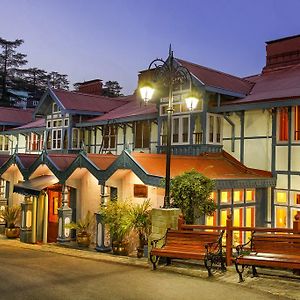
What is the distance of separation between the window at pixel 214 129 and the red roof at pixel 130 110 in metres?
4.34

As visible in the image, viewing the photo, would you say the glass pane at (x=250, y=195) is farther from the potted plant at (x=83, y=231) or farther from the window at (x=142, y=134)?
the window at (x=142, y=134)

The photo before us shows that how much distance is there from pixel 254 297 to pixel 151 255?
349 cm

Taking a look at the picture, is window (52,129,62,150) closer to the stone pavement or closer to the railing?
the stone pavement

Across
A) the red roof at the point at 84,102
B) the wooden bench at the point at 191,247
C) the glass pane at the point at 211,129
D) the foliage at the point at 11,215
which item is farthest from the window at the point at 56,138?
the wooden bench at the point at 191,247

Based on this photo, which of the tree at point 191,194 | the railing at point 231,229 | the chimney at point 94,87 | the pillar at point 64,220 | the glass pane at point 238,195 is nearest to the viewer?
the railing at point 231,229

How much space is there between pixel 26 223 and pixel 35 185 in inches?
81.3

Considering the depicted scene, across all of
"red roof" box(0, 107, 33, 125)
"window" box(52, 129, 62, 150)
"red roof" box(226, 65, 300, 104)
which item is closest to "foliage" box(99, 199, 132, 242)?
"red roof" box(226, 65, 300, 104)

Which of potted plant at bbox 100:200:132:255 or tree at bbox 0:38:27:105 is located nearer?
potted plant at bbox 100:200:132:255

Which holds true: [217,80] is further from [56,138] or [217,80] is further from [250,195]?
[56,138]

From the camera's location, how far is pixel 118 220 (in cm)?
1459

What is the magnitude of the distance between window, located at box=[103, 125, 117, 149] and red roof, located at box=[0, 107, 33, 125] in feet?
50.0

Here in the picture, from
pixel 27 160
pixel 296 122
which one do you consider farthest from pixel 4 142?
pixel 296 122

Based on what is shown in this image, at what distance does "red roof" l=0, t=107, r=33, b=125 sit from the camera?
125 feet

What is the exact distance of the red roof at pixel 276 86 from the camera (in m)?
16.7
